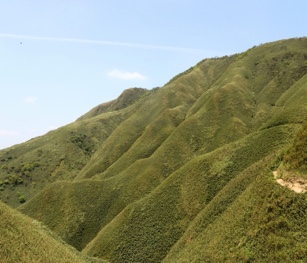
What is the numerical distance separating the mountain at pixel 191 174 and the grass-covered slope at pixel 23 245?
2072cm

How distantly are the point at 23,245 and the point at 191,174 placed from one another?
46411mm

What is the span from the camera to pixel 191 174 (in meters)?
83.3

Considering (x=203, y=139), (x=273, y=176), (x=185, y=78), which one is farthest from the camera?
(x=185, y=78)

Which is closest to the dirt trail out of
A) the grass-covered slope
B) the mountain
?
the mountain

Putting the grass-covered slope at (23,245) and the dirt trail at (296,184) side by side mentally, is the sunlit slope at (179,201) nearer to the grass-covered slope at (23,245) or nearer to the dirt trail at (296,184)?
the dirt trail at (296,184)

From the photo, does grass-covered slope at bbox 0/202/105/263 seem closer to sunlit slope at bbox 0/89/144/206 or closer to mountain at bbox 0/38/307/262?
mountain at bbox 0/38/307/262

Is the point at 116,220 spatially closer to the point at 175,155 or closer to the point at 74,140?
the point at 175,155

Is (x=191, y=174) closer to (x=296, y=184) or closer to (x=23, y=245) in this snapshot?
(x=296, y=184)

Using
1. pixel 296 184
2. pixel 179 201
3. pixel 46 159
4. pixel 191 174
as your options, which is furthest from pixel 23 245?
pixel 46 159

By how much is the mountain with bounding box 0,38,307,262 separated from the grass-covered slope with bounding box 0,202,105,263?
816 inches

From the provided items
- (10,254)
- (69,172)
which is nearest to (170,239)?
(10,254)

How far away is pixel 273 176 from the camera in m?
49.7

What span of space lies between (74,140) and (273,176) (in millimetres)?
142838

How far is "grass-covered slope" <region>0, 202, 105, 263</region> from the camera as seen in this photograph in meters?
43.9
